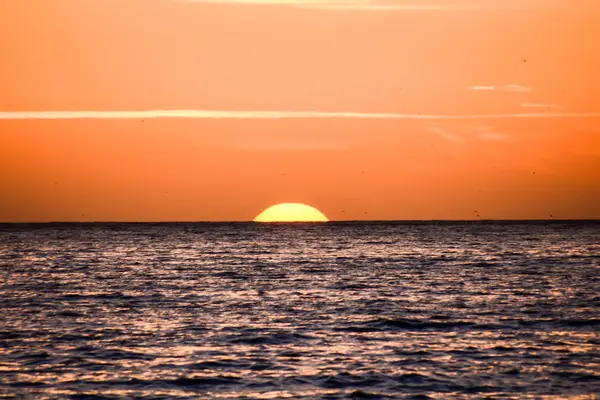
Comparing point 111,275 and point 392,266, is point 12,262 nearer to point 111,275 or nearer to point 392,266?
point 111,275

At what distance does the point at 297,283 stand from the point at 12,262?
48527 millimetres

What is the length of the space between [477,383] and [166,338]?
50.9 ft

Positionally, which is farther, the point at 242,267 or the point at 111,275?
the point at 242,267

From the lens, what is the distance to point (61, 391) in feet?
93.9

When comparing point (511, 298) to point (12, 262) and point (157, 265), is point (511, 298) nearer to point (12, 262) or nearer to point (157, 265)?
point (157, 265)

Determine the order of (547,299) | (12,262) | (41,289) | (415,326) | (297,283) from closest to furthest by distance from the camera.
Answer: (415,326)
(547,299)
(41,289)
(297,283)
(12,262)

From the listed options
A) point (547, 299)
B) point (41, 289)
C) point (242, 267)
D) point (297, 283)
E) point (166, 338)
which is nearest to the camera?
point (166, 338)

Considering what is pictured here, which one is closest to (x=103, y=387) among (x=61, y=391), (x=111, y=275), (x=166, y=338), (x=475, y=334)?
(x=61, y=391)

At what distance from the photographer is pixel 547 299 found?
56719 millimetres

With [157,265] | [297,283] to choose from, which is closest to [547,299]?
[297,283]

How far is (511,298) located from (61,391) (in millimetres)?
35842

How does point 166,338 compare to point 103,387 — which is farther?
point 166,338

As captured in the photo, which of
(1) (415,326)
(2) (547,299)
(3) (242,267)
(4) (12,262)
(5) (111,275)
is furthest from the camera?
(4) (12,262)

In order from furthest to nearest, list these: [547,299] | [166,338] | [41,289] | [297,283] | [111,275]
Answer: [111,275], [297,283], [41,289], [547,299], [166,338]
